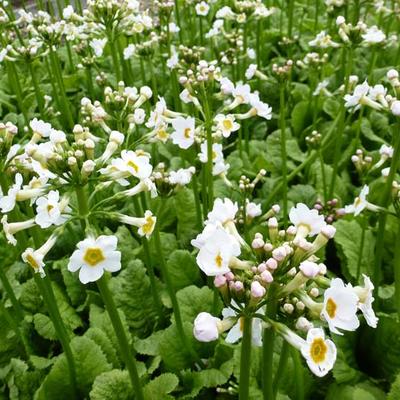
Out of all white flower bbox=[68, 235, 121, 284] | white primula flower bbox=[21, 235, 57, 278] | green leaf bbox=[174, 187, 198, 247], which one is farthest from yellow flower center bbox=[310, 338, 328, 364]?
green leaf bbox=[174, 187, 198, 247]

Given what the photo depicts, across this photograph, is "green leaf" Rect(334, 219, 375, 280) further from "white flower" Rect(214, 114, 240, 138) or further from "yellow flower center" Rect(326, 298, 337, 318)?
"yellow flower center" Rect(326, 298, 337, 318)

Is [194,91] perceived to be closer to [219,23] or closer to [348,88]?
[348,88]

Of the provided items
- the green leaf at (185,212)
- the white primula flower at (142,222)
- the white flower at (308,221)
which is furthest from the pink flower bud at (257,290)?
the green leaf at (185,212)

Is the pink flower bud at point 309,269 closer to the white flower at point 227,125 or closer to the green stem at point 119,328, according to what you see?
the green stem at point 119,328

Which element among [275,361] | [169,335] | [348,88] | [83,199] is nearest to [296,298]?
[83,199]

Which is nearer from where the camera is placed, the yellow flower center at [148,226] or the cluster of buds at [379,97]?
the yellow flower center at [148,226]

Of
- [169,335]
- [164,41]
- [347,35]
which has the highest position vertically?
[347,35]

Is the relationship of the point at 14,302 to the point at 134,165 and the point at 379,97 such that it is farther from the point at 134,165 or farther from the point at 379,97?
the point at 379,97
